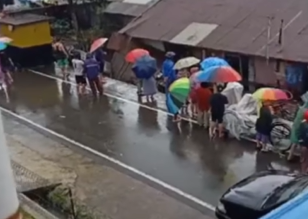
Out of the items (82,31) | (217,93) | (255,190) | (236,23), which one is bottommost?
(82,31)

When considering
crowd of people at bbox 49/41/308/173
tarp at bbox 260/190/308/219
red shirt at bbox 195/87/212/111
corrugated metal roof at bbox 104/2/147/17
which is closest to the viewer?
tarp at bbox 260/190/308/219

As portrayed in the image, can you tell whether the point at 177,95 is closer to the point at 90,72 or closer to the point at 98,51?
the point at 90,72

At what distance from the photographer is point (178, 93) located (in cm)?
1582

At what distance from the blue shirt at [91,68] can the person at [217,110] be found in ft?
16.7

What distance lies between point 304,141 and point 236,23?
8970mm

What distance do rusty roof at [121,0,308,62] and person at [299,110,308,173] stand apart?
5527 mm

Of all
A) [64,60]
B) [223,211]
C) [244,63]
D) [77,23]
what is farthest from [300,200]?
[77,23]

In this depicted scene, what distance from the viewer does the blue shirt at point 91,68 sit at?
18.8 m

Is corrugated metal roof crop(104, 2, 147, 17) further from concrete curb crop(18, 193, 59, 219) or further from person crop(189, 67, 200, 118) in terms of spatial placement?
concrete curb crop(18, 193, 59, 219)

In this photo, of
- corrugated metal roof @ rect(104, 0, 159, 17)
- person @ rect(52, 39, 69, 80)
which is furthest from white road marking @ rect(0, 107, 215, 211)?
corrugated metal roof @ rect(104, 0, 159, 17)

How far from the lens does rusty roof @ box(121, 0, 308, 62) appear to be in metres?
18.6

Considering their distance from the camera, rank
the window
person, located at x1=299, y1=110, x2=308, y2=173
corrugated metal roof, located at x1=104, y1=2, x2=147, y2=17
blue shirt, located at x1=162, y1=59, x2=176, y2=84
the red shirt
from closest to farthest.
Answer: person, located at x1=299, y1=110, x2=308, y2=173 < the red shirt < blue shirt, located at x1=162, y1=59, x2=176, y2=84 < the window < corrugated metal roof, located at x1=104, y1=2, x2=147, y2=17

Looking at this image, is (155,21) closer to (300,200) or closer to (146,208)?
(146,208)

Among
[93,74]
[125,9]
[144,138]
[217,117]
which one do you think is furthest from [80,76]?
[125,9]
